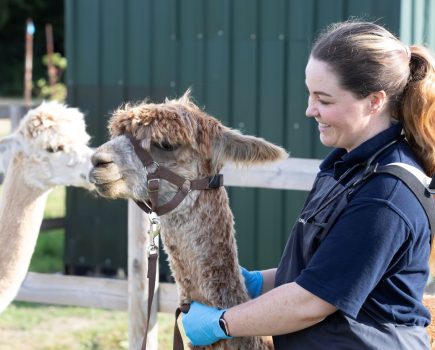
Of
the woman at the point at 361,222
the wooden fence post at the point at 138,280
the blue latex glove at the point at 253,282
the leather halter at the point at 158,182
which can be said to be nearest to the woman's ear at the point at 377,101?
the woman at the point at 361,222

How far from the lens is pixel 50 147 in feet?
16.5

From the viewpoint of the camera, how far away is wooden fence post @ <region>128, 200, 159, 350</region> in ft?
15.1

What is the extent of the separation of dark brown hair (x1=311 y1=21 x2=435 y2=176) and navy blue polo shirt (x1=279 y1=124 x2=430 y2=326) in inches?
4.5

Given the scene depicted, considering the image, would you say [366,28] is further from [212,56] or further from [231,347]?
[212,56]

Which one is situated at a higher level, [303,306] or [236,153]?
[236,153]

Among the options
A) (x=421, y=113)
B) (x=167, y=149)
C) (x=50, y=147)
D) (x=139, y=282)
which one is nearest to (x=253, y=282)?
(x=167, y=149)

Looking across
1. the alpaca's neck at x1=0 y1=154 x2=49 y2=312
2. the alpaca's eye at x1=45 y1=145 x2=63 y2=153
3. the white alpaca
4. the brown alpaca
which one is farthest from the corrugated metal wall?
the brown alpaca

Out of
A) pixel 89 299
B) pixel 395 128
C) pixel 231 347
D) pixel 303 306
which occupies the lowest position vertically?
pixel 89 299

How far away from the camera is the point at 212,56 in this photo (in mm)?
7102

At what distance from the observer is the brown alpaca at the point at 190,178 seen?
8.82 ft

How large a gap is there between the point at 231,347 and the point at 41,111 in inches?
108

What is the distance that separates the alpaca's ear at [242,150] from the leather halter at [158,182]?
0.38 ft

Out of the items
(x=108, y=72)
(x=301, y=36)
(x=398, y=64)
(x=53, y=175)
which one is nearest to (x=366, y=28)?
(x=398, y=64)

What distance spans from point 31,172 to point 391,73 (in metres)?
3.07
